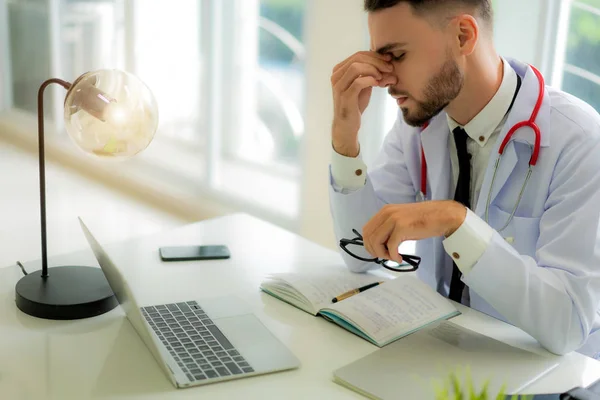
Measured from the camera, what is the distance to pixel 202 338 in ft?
4.60

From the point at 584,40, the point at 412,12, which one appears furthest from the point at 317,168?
the point at 412,12

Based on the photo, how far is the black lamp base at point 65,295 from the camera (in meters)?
1.49

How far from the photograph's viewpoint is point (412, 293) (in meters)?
1.59

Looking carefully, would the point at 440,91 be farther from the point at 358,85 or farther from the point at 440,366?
the point at 440,366

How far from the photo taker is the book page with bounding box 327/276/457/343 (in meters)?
1.46

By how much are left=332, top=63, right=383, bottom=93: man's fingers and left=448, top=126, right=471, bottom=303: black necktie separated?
0.86 ft

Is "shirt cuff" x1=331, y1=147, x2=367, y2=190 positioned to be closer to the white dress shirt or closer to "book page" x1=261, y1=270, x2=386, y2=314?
the white dress shirt

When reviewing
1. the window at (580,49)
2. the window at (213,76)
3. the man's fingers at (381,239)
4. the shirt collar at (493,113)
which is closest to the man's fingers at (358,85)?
the shirt collar at (493,113)

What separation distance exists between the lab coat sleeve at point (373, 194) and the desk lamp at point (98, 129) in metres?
0.53

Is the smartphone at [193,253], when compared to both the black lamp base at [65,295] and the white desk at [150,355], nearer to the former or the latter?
the white desk at [150,355]

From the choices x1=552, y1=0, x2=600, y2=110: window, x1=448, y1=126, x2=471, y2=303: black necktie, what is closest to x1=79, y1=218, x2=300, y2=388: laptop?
x1=448, y1=126, x2=471, y2=303: black necktie

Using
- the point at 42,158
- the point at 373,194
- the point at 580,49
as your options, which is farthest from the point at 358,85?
the point at 580,49

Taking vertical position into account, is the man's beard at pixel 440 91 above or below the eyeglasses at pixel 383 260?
above

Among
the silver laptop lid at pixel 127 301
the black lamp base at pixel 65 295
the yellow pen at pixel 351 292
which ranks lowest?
the black lamp base at pixel 65 295
